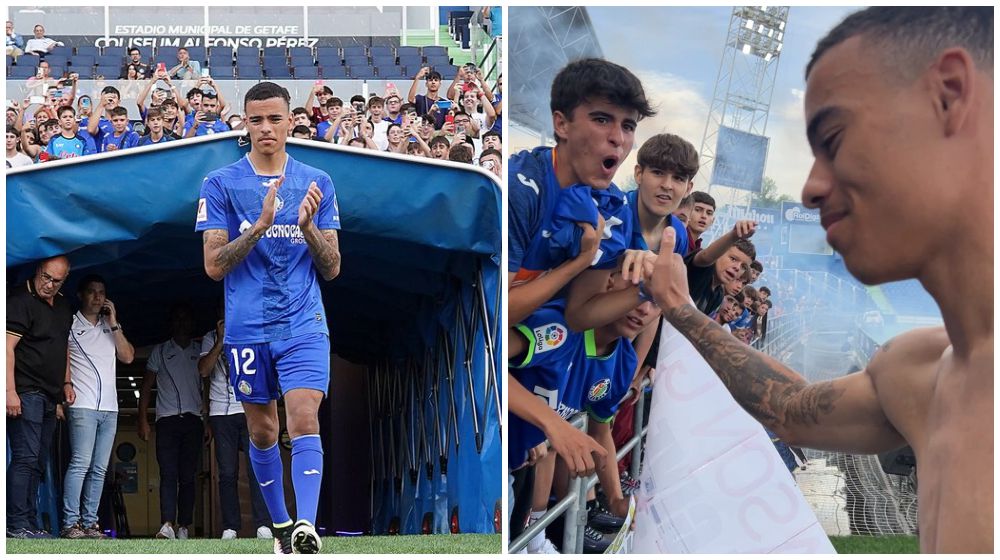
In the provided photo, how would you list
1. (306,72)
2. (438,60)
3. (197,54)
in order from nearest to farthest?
(438,60) → (197,54) → (306,72)

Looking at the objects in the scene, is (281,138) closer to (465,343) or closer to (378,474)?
(465,343)

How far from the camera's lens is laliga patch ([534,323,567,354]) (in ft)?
14.3

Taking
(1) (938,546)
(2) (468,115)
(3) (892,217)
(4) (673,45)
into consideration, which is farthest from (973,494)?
(2) (468,115)

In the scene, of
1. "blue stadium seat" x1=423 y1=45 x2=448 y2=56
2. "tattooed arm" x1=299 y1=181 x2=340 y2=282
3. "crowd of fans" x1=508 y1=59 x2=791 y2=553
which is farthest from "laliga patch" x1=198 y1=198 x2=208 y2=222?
"blue stadium seat" x1=423 y1=45 x2=448 y2=56

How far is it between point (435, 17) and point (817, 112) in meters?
1.88

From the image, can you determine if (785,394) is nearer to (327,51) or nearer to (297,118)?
(297,118)

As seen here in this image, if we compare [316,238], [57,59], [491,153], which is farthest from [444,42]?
[57,59]

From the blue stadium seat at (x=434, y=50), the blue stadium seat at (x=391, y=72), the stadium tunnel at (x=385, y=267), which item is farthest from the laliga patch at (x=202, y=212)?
the blue stadium seat at (x=391, y=72)

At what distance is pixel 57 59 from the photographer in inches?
260

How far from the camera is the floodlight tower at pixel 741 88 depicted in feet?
14.5

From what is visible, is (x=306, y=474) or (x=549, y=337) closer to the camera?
(x=306, y=474)

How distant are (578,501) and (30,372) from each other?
1.94 metres

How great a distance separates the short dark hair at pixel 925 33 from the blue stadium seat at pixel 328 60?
3168 mm

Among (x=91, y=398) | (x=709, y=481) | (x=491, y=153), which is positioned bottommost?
(x=709, y=481)
